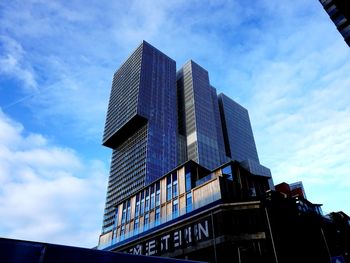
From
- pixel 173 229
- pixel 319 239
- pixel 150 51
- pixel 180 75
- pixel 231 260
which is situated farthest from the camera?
pixel 180 75

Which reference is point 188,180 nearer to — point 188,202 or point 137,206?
point 188,202

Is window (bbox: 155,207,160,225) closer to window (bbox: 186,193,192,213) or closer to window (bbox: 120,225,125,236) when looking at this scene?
window (bbox: 186,193,192,213)

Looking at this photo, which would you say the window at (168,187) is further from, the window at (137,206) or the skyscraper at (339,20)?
the skyscraper at (339,20)

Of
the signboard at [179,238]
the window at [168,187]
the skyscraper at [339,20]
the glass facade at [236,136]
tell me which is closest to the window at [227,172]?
the signboard at [179,238]

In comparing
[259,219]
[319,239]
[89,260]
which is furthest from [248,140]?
[89,260]

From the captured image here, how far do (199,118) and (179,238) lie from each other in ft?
412

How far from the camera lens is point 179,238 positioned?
36.9 m

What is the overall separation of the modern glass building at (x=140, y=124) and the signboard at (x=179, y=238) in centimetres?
8558

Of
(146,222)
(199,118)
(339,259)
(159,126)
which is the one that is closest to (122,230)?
(146,222)

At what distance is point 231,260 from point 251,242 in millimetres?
3152

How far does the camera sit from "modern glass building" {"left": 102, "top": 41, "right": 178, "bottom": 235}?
5399 inches

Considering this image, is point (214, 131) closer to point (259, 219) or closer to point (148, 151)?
point (148, 151)

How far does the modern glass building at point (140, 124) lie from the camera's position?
137125mm

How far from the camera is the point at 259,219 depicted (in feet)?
105
